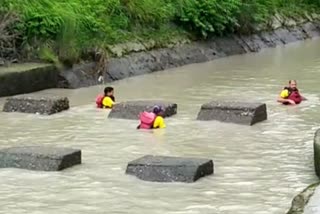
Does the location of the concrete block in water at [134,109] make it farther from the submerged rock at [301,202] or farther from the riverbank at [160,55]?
the submerged rock at [301,202]

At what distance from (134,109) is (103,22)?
7044 millimetres

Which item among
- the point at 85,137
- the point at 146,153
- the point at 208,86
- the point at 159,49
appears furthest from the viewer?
the point at 159,49

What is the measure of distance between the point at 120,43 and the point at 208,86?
10.1 feet

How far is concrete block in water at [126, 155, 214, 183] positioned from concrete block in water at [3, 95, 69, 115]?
4.74 m

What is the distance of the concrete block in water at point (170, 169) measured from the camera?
9.05 meters

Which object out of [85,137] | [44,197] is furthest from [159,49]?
[44,197]

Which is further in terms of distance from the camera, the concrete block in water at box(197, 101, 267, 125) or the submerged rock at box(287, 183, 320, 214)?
the concrete block in water at box(197, 101, 267, 125)

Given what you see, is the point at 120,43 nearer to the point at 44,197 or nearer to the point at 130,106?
the point at 130,106

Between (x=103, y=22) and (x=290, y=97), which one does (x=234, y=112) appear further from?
(x=103, y=22)

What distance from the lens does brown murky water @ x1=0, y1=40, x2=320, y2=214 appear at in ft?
27.2

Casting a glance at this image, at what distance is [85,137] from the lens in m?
11.8

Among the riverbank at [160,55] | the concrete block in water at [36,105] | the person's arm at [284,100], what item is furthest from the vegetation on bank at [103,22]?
the person's arm at [284,100]

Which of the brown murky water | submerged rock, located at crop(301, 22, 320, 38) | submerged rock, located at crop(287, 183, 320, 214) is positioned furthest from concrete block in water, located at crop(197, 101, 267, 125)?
submerged rock, located at crop(301, 22, 320, 38)

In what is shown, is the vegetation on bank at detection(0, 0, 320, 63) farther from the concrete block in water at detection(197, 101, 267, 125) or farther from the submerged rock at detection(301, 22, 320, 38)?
the concrete block in water at detection(197, 101, 267, 125)
